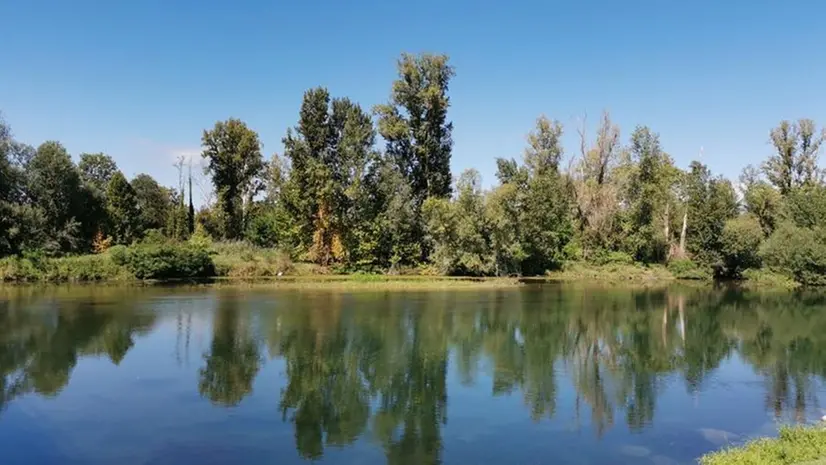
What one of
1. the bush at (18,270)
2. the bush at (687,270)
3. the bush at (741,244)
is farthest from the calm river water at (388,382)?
the bush at (687,270)

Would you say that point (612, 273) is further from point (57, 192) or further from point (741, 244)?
point (57, 192)

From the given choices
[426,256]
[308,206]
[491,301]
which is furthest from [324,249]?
[491,301]

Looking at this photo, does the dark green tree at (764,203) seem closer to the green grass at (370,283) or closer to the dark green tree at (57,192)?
the green grass at (370,283)

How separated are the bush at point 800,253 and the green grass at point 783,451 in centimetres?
4131

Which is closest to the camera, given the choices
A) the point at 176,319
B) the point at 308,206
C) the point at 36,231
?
the point at 176,319

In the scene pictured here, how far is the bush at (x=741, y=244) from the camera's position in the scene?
164 feet

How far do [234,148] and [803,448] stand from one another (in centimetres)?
5414

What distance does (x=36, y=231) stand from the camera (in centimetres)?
4503

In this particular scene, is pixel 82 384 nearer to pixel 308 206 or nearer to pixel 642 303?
pixel 642 303

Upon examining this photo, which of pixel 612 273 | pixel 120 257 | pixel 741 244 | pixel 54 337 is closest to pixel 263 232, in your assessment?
pixel 120 257

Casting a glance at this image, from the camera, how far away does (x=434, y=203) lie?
1897 inches

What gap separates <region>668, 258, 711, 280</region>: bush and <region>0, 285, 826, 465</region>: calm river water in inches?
892

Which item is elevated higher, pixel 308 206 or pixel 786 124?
pixel 786 124

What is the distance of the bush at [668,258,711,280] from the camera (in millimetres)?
51625
